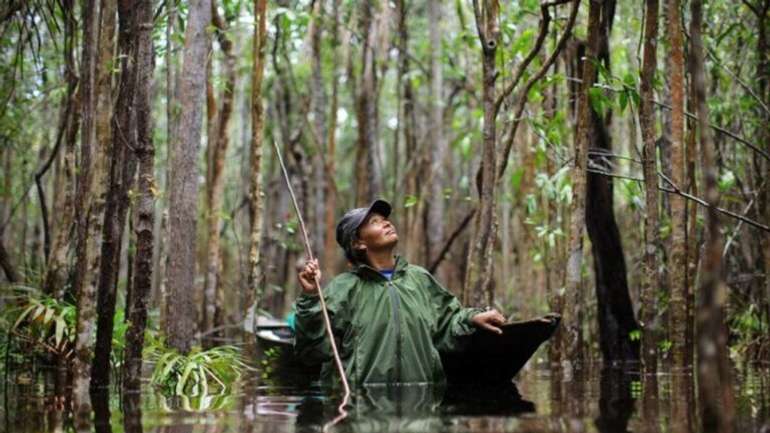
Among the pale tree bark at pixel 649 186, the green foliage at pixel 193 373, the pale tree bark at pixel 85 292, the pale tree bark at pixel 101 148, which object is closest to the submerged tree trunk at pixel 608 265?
the pale tree bark at pixel 649 186

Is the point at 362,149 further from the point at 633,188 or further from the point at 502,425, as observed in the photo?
the point at 502,425

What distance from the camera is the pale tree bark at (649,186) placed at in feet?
17.8

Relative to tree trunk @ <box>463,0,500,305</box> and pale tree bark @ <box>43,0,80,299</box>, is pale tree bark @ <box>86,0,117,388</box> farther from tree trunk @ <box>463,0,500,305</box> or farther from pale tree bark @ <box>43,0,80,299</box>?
tree trunk @ <box>463,0,500,305</box>

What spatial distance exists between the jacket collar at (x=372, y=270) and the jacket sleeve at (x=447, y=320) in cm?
22

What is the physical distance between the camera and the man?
5.16 metres

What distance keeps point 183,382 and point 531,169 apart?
6656mm

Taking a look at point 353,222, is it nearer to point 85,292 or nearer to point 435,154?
point 85,292

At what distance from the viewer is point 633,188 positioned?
803cm

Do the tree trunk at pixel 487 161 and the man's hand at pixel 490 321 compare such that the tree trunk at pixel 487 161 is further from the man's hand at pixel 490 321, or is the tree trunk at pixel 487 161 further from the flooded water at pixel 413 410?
the man's hand at pixel 490 321

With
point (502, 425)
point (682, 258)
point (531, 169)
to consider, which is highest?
point (531, 169)

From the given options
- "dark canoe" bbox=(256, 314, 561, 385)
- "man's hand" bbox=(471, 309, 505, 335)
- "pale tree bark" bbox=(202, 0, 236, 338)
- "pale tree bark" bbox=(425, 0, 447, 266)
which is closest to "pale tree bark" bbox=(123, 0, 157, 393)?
"dark canoe" bbox=(256, 314, 561, 385)

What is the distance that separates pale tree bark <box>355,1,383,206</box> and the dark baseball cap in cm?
812

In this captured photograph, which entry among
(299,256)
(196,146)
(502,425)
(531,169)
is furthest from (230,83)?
(299,256)

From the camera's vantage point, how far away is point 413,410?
4.02 m
